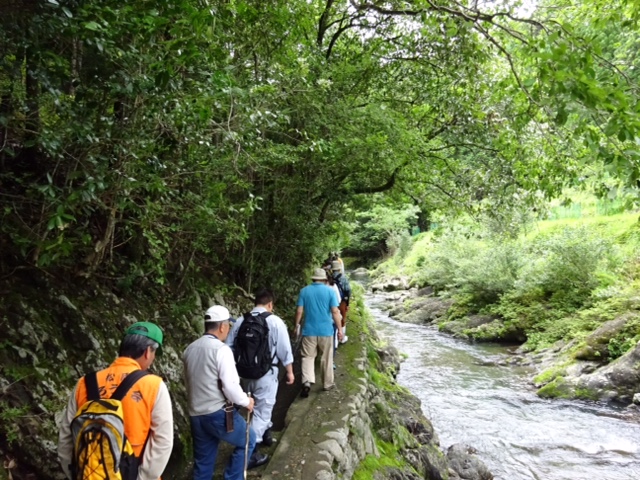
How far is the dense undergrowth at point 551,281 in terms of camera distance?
44.0 ft

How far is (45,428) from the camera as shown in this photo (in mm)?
3436

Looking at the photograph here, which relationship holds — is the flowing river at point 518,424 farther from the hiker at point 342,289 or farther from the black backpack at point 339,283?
the black backpack at point 339,283

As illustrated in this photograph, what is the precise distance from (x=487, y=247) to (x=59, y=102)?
2012cm

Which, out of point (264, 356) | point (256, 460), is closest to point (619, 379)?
point (256, 460)

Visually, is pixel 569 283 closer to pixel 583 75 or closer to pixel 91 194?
pixel 583 75

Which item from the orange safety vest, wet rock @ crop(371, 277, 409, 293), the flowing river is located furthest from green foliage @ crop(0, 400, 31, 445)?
wet rock @ crop(371, 277, 409, 293)

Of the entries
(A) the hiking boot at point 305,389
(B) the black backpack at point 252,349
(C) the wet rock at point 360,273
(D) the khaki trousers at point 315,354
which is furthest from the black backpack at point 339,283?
(C) the wet rock at point 360,273

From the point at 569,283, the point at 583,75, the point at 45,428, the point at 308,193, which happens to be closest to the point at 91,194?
the point at 45,428

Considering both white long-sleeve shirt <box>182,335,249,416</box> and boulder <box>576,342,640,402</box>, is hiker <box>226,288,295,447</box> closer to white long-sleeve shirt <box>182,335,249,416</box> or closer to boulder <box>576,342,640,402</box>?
white long-sleeve shirt <box>182,335,249,416</box>

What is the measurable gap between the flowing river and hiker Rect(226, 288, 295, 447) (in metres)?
5.33

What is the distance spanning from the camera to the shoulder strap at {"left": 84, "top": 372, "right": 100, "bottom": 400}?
8.24 feet

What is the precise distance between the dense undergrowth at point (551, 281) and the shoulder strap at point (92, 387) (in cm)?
1006

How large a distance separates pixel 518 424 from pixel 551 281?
339 inches

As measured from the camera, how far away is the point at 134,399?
2514 mm
